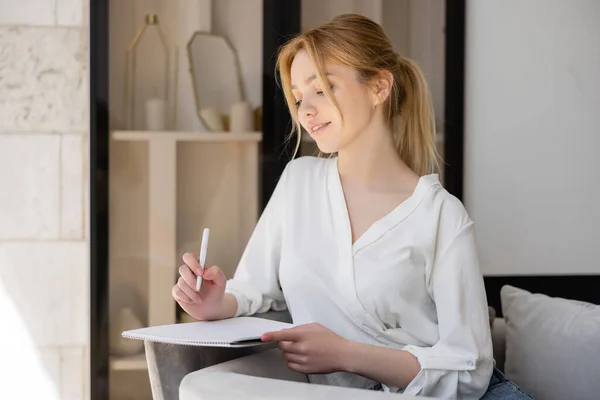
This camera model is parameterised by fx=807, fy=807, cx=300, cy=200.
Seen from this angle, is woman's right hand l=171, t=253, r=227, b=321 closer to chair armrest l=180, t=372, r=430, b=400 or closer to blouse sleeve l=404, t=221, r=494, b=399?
chair armrest l=180, t=372, r=430, b=400

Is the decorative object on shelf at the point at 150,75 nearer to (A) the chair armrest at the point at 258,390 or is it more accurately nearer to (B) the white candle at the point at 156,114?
(B) the white candle at the point at 156,114

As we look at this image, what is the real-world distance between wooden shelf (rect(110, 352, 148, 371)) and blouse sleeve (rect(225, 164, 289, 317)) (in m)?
0.97

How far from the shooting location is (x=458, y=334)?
156cm

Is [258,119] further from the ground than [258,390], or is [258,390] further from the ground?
[258,119]

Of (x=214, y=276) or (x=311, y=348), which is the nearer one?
(x=311, y=348)

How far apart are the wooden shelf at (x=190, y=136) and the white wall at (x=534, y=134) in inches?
29.7

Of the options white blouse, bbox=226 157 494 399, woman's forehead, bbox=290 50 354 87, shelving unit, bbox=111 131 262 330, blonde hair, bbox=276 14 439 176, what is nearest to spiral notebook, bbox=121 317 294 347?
white blouse, bbox=226 157 494 399

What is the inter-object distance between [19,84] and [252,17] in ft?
2.67

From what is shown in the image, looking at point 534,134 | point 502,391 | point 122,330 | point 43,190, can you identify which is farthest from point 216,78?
point 502,391

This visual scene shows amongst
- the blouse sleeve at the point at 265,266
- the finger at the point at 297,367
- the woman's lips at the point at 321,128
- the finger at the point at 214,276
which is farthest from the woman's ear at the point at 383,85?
the finger at the point at 297,367

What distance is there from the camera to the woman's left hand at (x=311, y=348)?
147cm

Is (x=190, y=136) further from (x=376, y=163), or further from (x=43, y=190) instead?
(x=376, y=163)

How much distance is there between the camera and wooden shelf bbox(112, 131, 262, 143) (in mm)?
2646

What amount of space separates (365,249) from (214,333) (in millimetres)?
399
